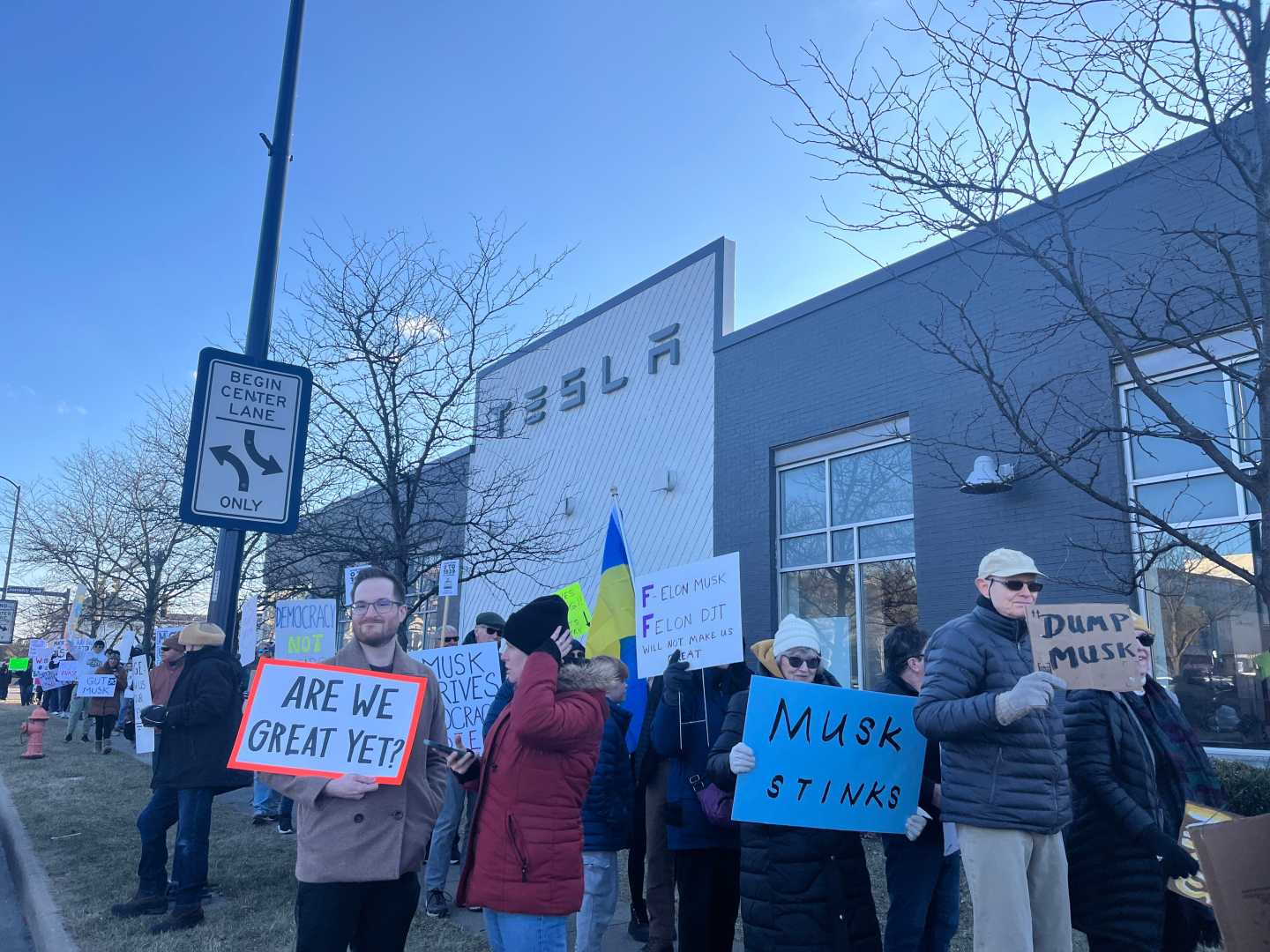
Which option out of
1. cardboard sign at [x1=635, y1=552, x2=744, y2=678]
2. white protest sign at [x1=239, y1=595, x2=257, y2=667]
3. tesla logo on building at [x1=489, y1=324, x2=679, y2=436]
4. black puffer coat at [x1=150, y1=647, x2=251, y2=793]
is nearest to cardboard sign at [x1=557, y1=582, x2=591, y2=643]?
cardboard sign at [x1=635, y1=552, x2=744, y2=678]

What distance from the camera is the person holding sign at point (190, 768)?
240 inches

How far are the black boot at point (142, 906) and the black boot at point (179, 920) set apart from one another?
11.0 inches

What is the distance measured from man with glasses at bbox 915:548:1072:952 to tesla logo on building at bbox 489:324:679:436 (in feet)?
31.7

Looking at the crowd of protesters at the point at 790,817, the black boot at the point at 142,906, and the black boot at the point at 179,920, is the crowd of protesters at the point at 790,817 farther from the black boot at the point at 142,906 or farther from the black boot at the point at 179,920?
the black boot at the point at 142,906

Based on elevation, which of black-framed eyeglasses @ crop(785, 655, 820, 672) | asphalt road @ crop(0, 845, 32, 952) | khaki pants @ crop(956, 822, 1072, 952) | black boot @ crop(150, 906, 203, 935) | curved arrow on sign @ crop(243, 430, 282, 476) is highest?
curved arrow on sign @ crop(243, 430, 282, 476)

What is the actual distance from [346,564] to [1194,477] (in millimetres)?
9062

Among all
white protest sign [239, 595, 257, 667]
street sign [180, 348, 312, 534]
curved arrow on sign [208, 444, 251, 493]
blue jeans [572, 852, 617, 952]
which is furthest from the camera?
white protest sign [239, 595, 257, 667]

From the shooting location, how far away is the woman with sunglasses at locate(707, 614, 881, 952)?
388cm

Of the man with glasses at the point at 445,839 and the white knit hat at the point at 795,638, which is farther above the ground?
the white knit hat at the point at 795,638

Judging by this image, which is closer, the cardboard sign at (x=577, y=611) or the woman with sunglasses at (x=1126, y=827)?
the woman with sunglasses at (x=1126, y=827)

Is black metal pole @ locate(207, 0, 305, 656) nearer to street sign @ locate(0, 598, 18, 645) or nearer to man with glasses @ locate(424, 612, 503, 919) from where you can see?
man with glasses @ locate(424, 612, 503, 919)

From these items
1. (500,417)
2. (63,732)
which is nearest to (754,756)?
(500,417)

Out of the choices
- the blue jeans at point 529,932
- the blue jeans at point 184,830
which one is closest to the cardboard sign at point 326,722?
the blue jeans at point 529,932

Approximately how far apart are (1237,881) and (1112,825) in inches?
67.6
